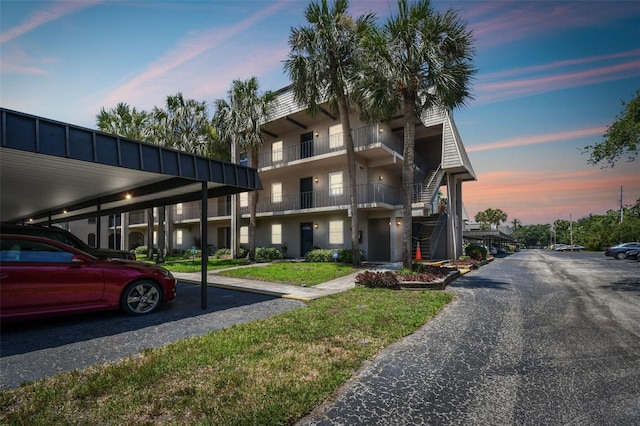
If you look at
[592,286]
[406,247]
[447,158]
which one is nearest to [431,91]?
[406,247]

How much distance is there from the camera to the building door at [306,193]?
20.3m

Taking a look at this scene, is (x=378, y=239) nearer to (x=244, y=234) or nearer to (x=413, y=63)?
(x=244, y=234)

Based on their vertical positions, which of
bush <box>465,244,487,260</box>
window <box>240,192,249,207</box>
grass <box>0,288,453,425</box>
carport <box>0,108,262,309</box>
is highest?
window <box>240,192,249,207</box>

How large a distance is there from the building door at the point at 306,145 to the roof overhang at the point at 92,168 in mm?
11255

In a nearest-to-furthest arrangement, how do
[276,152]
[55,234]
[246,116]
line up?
1. [55,234]
2. [246,116]
3. [276,152]

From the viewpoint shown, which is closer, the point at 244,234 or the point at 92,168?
the point at 92,168

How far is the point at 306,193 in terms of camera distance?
20297 millimetres

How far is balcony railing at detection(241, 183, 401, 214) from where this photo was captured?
17484 millimetres

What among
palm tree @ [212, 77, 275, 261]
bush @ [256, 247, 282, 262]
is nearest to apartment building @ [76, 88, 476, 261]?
bush @ [256, 247, 282, 262]

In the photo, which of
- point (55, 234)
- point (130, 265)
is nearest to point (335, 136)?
point (55, 234)

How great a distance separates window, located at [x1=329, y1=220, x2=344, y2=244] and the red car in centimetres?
1357

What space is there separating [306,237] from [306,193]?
3119 mm

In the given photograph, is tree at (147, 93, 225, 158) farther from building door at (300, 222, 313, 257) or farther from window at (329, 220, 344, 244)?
window at (329, 220, 344, 244)

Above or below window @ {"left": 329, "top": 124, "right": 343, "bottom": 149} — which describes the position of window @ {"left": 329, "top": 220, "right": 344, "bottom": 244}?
below
